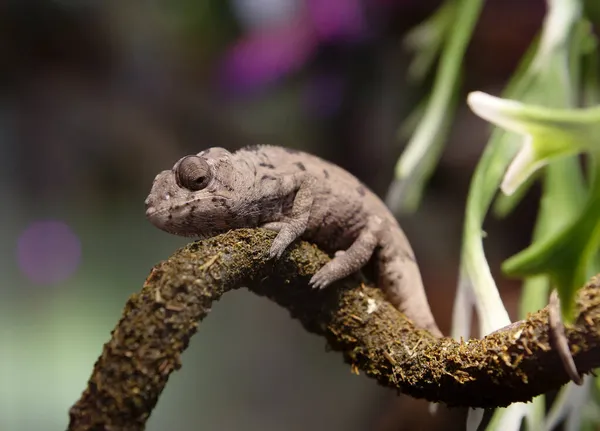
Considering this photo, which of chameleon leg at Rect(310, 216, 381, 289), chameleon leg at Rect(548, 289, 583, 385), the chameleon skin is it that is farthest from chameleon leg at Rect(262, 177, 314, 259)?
chameleon leg at Rect(548, 289, 583, 385)

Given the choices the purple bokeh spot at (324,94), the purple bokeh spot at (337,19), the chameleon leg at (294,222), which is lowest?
the chameleon leg at (294,222)

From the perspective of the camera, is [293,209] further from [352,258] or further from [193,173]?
[193,173]

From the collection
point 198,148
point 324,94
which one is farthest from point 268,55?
point 198,148

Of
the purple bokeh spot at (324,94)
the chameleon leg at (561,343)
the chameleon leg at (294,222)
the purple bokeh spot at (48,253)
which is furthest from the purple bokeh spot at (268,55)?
the chameleon leg at (561,343)

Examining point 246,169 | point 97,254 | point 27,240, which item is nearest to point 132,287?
point 97,254

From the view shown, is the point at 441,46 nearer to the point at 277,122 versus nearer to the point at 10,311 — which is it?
the point at 277,122

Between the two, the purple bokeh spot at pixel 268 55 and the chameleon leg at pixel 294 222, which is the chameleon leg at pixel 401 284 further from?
the purple bokeh spot at pixel 268 55
